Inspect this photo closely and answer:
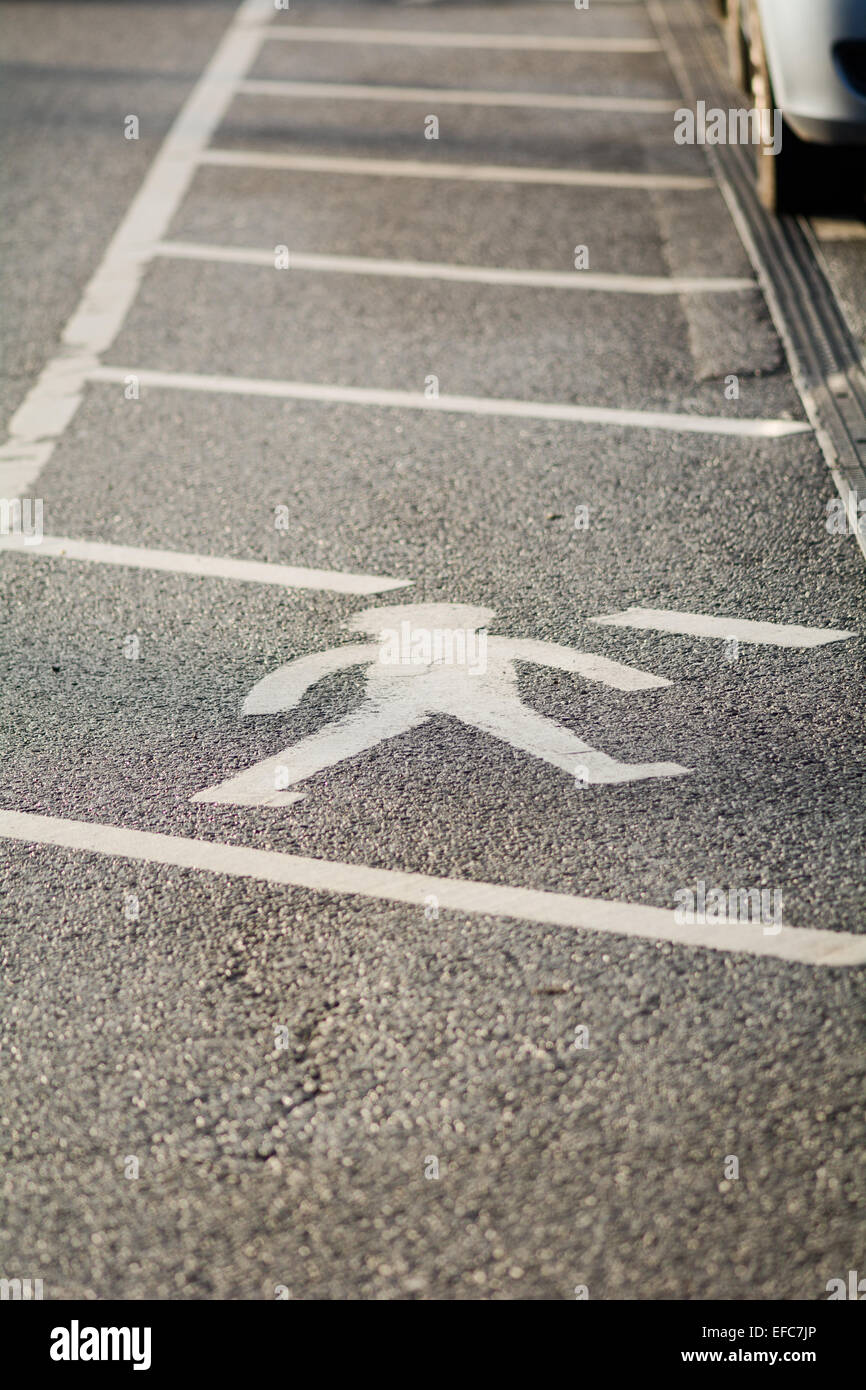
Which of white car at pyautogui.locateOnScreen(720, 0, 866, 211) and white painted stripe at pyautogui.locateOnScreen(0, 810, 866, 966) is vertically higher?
white car at pyautogui.locateOnScreen(720, 0, 866, 211)

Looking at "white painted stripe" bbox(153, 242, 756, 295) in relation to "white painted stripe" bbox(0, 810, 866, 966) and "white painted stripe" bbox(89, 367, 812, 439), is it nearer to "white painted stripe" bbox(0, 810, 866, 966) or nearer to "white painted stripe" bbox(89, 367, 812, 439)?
"white painted stripe" bbox(89, 367, 812, 439)

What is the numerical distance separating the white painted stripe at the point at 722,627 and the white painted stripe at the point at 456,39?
8.35 metres

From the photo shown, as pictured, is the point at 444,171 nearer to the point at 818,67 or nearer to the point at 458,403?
the point at 818,67

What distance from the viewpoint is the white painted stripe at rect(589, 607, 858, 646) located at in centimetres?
434

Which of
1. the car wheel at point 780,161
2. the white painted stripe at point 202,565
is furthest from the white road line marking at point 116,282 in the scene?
the car wheel at point 780,161

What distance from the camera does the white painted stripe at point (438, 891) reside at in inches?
126

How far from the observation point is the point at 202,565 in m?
4.91

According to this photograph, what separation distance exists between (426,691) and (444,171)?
5591 millimetres

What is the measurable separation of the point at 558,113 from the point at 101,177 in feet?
10.4

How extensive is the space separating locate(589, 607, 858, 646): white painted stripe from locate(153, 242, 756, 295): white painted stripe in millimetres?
3012

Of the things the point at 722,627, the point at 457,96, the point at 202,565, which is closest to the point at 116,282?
the point at 202,565

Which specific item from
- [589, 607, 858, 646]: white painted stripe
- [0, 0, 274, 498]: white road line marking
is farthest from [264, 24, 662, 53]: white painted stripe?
[589, 607, 858, 646]: white painted stripe

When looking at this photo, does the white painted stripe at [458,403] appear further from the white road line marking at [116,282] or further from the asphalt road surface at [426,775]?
the white road line marking at [116,282]

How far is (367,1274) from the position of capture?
2527 millimetres
